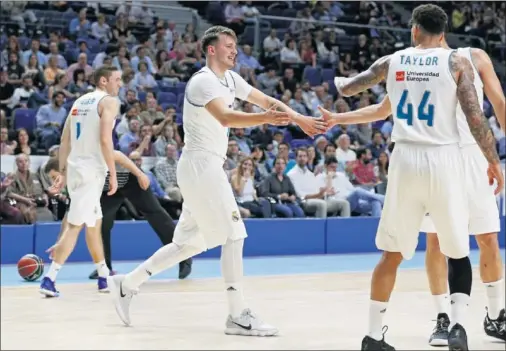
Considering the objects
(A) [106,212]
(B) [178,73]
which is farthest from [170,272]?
(B) [178,73]

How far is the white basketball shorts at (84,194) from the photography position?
8.56 metres

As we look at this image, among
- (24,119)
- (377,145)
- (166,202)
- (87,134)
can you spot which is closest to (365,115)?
(87,134)

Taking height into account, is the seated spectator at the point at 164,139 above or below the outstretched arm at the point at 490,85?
below

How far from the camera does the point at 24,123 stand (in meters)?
14.0

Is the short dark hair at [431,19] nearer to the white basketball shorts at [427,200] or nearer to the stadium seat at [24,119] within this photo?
the white basketball shorts at [427,200]

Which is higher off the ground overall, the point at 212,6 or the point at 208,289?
the point at 212,6

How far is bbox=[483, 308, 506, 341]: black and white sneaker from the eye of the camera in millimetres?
6129

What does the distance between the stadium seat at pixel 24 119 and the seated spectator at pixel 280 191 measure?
3.56 meters

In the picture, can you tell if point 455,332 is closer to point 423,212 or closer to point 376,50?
point 423,212

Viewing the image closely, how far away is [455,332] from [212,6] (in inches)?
567

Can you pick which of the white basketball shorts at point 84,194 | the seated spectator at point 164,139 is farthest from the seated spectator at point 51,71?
the white basketball shorts at point 84,194

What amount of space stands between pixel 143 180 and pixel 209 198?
3.25m

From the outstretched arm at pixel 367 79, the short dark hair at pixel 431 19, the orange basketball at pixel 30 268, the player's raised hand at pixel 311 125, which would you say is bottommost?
the orange basketball at pixel 30 268

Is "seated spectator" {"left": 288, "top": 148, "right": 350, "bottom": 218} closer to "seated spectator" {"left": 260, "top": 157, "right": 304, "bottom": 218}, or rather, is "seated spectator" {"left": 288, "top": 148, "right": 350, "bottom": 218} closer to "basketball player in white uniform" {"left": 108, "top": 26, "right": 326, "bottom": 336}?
"seated spectator" {"left": 260, "top": 157, "right": 304, "bottom": 218}
